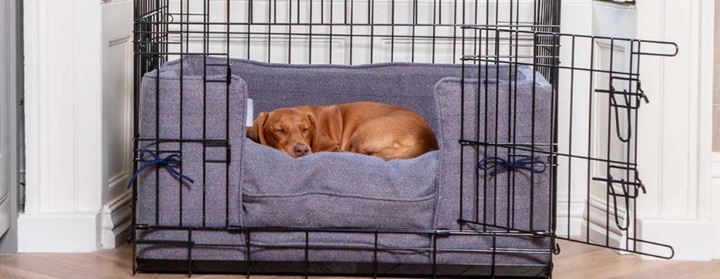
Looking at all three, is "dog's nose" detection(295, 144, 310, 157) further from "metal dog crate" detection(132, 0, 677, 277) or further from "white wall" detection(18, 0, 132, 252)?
"white wall" detection(18, 0, 132, 252)

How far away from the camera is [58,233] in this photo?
3.77 meters

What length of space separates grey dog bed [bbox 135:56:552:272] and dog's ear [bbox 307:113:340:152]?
1.56 feet

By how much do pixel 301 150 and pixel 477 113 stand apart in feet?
2.23

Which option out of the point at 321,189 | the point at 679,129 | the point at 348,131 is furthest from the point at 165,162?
the point at 679,129

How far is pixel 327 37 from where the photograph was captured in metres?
Result: 4.46

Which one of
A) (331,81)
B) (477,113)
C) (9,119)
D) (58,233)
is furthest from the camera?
(331,81)

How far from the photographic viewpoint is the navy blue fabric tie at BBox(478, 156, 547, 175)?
338cm

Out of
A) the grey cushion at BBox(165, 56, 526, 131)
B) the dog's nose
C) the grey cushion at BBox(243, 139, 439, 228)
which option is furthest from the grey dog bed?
the grey cushion at BBox(165, 56, 526, 131)

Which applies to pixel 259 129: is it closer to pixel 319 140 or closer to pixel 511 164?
pixel 319 140

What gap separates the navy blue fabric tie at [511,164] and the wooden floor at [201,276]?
0.36 meters

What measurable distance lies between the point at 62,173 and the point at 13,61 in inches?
15.7

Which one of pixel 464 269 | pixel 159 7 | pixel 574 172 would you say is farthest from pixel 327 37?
pixel 464 269

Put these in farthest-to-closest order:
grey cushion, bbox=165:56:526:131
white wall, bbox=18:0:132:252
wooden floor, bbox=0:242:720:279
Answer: grey cushion, bbox=165:56:526:131 → white wall, bbox=18:0:132:252 → wooden floor, bbox=0:242:720:279

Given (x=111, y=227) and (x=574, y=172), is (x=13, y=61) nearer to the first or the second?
(x=111, y=227)
